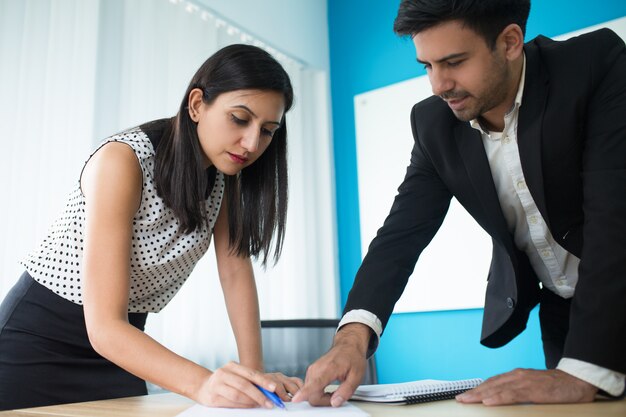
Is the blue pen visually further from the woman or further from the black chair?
the black chair

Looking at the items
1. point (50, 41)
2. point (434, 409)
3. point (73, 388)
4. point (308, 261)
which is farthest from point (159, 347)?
point (308, 261)

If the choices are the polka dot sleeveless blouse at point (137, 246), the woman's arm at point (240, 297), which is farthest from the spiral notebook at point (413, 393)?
the polka dot sleeveless blouse at point (137, 246)

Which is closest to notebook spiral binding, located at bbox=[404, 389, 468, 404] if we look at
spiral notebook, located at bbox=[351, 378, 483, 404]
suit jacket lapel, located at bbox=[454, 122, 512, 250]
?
spiral notebook, located at bbox=[351, 378, 483, 404]

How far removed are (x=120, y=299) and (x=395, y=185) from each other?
94.2 inches

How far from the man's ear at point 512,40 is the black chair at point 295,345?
1074mm

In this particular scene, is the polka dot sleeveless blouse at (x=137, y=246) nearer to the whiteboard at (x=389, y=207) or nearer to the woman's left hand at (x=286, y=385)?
the woman's left hand at (x=286, y=385)

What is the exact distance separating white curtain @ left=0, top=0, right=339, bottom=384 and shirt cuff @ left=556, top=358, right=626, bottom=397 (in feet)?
5.56

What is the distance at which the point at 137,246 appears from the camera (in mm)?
1195

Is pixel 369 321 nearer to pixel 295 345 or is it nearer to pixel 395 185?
pixel 295 345

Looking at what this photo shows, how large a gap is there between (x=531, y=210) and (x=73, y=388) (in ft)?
3.35

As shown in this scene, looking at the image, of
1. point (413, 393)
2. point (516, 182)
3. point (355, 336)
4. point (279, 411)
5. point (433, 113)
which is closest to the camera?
point (279, 411)

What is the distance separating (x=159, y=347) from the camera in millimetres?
974

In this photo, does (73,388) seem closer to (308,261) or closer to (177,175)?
(177,175)

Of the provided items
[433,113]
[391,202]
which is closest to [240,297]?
[433,113]
